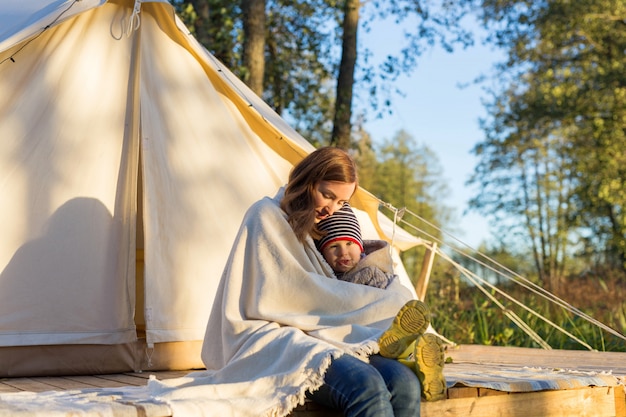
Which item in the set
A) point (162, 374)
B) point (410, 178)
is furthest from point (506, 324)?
point (410, 178)

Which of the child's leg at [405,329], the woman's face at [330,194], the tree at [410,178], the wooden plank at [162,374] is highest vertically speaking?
the tree at [410,178]

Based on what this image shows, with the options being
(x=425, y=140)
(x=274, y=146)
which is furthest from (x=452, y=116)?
(x=274, y=146)

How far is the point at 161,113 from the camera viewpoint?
4391mm

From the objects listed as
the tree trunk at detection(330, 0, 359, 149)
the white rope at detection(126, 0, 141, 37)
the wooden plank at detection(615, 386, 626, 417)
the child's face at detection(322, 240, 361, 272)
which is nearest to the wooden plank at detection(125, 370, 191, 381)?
the child's face at detection(322, 240, 361, 272)

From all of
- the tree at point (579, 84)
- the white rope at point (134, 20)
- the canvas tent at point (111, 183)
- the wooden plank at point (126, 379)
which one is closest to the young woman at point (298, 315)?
the wooden plank at point (126, 379)

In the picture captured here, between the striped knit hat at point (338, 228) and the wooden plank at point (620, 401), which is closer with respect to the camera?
the striped knit hat at point (338, 228)

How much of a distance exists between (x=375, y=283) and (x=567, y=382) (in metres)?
0.93

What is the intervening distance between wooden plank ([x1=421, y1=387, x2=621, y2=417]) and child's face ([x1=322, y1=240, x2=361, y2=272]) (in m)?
0.54

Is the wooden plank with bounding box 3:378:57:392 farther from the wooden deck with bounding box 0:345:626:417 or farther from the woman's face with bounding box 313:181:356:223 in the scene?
the woman's face with bounding box 313:181:356:223

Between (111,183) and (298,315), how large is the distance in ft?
5.94

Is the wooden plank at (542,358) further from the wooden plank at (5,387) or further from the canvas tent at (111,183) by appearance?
the wooden plank at (5,387)

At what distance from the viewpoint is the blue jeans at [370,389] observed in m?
2.32

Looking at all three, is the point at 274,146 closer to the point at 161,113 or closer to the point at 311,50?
the point at 161,113

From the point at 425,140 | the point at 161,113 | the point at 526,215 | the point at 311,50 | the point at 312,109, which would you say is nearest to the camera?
the point at 161,113
